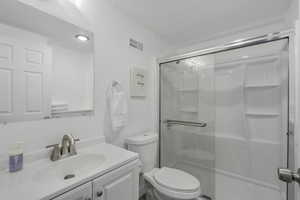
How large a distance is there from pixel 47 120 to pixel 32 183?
47 centimetres

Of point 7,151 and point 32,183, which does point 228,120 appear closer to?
point 32,183

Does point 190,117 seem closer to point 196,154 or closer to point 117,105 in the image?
point 196,154

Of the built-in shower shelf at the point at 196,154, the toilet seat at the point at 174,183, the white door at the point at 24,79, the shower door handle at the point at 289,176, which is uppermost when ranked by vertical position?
the white door at the point at 24,79

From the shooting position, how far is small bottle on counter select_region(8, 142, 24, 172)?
0.80 metres

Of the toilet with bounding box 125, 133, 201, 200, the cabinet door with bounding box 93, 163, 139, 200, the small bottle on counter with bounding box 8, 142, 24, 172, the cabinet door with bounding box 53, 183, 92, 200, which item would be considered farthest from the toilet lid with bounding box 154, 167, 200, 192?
the small bottle on counter with bounding box 8, 142, 24, 172

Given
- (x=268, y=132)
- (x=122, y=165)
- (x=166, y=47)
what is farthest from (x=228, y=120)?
(x=122, y=165)

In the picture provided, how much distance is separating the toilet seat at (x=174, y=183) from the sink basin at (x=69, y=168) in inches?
25.4

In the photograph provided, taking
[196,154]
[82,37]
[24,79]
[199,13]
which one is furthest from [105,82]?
[196,154]

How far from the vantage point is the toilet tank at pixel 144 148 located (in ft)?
4.88

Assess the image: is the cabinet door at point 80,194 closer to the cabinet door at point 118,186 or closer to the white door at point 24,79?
the cabinet door at point 118,186

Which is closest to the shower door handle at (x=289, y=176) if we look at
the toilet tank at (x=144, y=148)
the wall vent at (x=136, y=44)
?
the toilet tank at (x=144, y=148)

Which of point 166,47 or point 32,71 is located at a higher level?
point 166,47

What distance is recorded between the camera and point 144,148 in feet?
4.95

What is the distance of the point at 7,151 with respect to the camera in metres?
0.87
